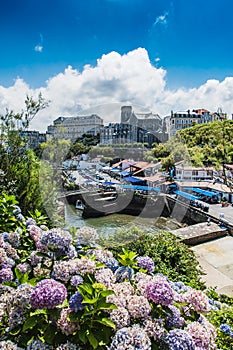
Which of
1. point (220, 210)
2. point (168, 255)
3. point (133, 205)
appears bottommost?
point (133, 205)

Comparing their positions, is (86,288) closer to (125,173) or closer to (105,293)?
(105,293)

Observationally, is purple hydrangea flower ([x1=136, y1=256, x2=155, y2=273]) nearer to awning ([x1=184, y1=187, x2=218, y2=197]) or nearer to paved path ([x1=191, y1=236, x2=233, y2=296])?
paved path ([x1=191, y1=236, x2=233, y2=296])

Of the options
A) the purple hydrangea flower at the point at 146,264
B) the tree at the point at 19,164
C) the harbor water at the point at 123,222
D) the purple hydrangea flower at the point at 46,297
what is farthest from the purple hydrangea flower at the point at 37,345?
the harbor water at the point at 123,222

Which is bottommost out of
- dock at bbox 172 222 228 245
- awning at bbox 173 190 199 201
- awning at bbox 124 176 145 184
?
dock at bbox 172 222 228 245

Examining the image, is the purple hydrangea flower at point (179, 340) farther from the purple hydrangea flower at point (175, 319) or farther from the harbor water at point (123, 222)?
the harbor water at point (123, 222)

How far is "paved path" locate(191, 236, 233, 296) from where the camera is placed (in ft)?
16.3

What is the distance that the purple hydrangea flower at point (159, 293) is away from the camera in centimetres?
96

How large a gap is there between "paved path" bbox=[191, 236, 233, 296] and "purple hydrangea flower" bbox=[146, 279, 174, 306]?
14.0 feet

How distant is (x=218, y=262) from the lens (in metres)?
6.06

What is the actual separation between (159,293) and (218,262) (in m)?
5.78

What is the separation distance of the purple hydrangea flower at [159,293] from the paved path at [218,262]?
4.28 m

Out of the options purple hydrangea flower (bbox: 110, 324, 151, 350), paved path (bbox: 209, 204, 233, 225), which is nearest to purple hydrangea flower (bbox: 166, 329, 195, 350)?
purple hydrangea flower (bbox: 110, 324, 151, 350)

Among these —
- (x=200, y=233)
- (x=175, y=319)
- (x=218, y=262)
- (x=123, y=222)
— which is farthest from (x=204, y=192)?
(x=175, y=319)

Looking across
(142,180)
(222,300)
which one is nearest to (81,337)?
(222,300)
